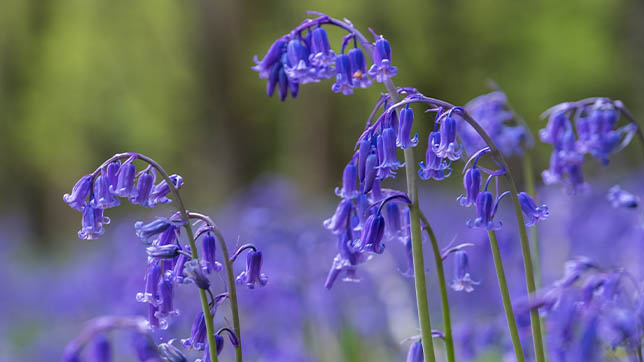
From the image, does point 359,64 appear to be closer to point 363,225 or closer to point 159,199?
point 363,225

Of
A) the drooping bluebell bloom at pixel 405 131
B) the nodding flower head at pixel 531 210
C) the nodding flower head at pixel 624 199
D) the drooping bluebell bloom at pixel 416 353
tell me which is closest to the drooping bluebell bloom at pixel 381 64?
the drooping bluebell bloom at pixel 405 131

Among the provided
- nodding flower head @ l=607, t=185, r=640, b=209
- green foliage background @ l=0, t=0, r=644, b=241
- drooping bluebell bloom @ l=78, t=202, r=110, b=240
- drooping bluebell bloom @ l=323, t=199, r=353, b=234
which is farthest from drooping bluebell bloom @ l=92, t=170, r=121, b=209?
green foliage background @ l=0, t=0, r=644, b=241

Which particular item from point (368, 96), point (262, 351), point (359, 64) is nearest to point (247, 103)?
point (368, 96)

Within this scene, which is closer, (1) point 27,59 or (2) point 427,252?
(2) point 427,252

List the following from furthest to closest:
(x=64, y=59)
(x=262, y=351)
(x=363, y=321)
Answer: (x=64, y=59) → (x=363, y=321) → (x=262, y=351)

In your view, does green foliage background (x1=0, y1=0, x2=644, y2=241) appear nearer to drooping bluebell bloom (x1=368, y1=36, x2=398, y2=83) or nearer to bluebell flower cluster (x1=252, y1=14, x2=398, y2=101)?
bluebell flower cluster (x1=252, y1=14, x2=398, y2=101)

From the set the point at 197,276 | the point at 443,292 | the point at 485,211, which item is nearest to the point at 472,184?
the point at 485,211
